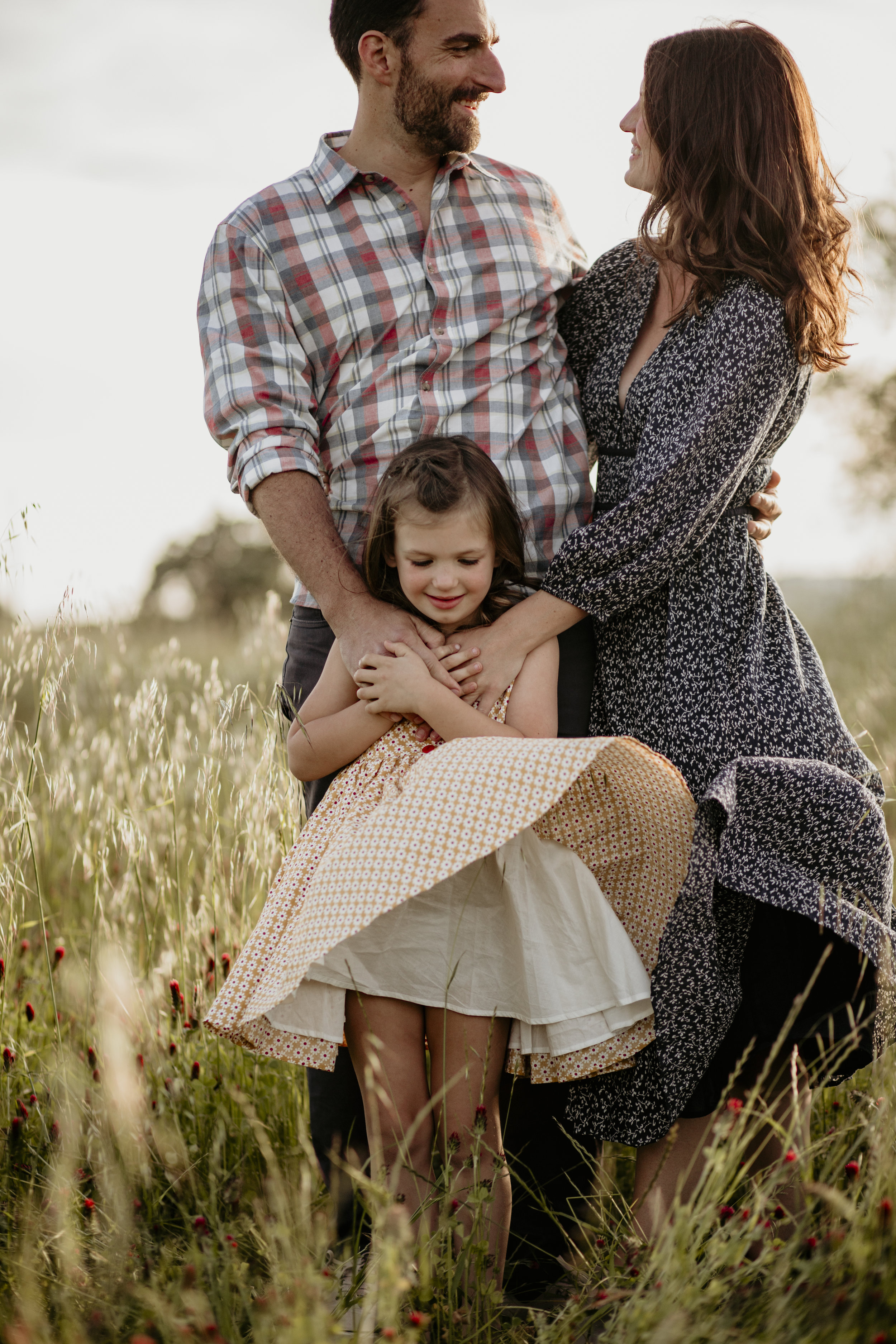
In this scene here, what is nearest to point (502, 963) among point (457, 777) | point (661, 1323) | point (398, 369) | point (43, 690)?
Answer: point (457, 777)

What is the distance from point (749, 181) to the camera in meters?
2.38

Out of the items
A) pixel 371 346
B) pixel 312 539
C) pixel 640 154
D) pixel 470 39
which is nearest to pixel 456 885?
pixel 312 539

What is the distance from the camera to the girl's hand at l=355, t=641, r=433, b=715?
89.7 inches

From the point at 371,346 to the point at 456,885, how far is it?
1.29 m

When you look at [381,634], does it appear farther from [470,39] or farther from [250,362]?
[470,39]

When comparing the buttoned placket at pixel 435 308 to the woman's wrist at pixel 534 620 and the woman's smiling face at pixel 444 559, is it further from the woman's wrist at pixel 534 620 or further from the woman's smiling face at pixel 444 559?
the woman's wrist at pixel 534 620

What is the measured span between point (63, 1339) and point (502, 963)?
982mm

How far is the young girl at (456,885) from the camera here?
6.58ft

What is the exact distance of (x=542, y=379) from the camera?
8.95 feet

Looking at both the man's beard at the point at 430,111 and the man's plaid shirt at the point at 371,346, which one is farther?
the man's beard at the point at 430,111

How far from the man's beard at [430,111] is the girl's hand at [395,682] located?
1310mm

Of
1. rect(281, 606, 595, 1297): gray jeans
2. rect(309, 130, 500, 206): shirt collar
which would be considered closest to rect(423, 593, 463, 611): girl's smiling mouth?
rect(281, 606, 595, 1297): gray jeans

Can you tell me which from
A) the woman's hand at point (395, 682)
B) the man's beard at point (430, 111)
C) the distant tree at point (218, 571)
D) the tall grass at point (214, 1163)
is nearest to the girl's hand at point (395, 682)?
the woman's hand at point (395, 682)

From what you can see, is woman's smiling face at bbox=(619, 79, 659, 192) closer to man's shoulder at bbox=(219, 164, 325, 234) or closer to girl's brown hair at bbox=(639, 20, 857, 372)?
girl's brown hair at bbox=(639, 20, 857, 372)
